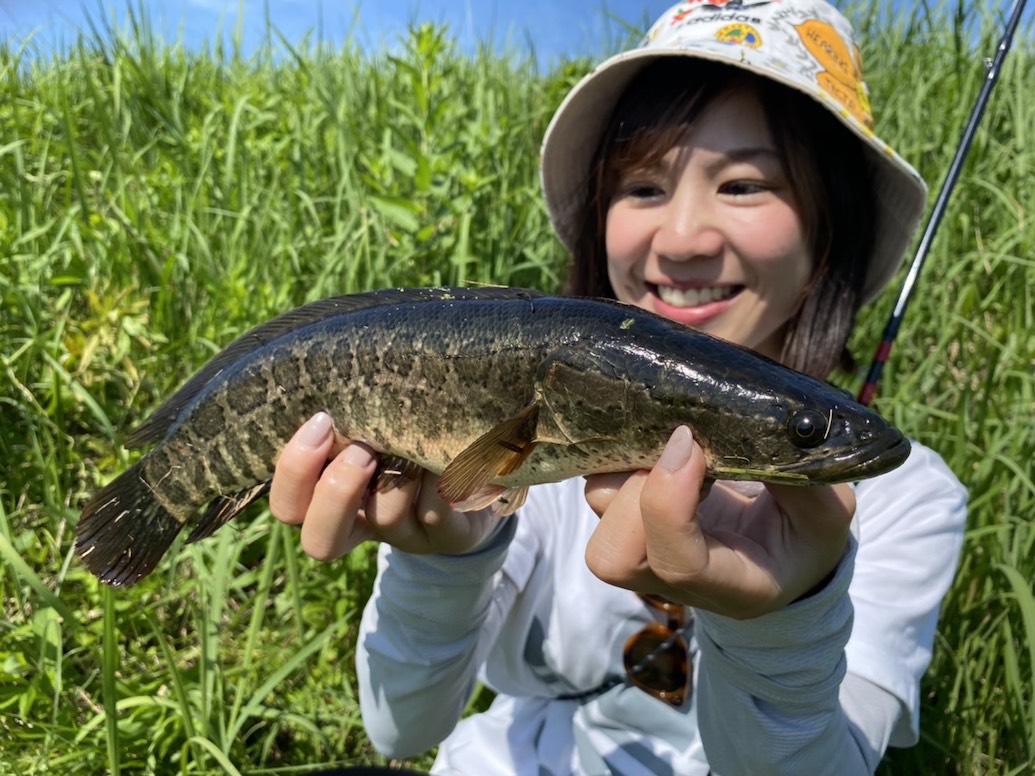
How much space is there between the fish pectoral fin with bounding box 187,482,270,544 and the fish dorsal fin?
232 mm

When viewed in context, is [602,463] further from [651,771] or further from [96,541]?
[96,541]

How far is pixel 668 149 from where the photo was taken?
2.27 metres

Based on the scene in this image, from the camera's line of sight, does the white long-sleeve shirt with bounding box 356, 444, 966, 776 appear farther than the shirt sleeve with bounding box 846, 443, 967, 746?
No

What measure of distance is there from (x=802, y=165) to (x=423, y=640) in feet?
5.94

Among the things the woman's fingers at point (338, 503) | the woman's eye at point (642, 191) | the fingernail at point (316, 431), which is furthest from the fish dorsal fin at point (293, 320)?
the woman's eye at point (642, 191)

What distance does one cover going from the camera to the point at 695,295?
7.57 ft

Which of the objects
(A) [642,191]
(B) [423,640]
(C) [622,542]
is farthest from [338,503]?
(A) [642,191]

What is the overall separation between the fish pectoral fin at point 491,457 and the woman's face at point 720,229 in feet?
3.14

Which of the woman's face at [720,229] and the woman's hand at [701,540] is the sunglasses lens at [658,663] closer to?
the woman's hand at [701,540]

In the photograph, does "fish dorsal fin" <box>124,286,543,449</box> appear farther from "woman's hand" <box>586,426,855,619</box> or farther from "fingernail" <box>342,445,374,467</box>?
"woman's hand" <box>586,426,855,619</box>

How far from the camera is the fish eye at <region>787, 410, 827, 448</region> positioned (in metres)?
1.24

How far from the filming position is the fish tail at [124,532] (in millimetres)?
1896

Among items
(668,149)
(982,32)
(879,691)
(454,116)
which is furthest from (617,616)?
(982,32)

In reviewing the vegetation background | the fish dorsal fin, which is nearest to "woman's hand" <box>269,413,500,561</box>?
the fish dorsal fin
